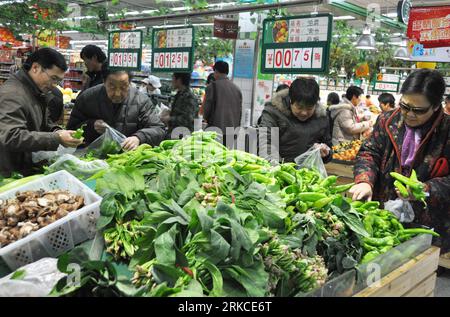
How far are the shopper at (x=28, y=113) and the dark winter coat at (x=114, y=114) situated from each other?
62cm

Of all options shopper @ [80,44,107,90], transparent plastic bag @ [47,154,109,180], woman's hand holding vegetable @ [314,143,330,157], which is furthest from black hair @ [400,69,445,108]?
shopper @ [80,44,107,90]

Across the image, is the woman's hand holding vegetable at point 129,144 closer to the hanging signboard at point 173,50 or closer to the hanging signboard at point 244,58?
the hanging signboard at point 173,50

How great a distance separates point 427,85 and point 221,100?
413cm

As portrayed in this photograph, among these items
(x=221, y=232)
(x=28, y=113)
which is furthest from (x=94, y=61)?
(x=221, y=232)

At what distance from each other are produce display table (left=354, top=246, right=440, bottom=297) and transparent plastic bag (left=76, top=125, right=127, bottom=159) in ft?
6.89

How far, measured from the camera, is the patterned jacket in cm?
275

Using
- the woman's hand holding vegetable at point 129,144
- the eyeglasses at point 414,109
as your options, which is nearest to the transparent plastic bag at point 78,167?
the woman's hand holding vegetable at point 129,144

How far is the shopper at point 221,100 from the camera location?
651 cm

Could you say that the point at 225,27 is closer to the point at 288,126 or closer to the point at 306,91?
the point at 288,126

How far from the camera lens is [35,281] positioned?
136 centimetres

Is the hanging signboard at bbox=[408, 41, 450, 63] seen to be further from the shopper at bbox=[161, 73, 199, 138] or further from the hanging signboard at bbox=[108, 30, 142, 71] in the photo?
the hanging signboard at bbox=[108, 30, 142, 71]

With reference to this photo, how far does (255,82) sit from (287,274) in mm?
7299

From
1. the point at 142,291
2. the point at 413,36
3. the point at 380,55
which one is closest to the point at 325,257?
the point at 142,291
